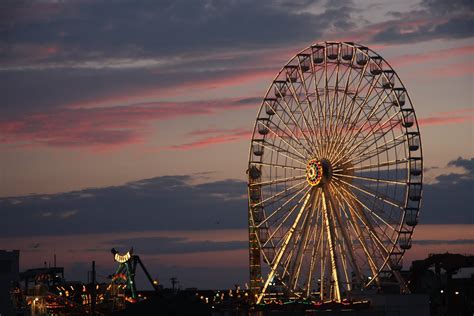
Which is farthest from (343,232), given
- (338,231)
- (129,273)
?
(129,273)

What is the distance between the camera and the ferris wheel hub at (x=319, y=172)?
95188 millimetres

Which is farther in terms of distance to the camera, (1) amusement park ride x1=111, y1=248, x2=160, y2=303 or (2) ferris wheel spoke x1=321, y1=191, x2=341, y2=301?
(1) amusement park ride x1=111, y1=248, x2=160, y2=303

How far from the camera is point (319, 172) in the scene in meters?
95.3

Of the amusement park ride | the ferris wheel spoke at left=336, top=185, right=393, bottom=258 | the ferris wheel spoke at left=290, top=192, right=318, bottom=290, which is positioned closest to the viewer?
the ferris wheel spoke at left=336, top=185, right=393, bottom=258

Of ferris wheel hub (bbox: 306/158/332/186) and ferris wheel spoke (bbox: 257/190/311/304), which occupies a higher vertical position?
ferris wheel hub (bbox: 306/158/332/186)

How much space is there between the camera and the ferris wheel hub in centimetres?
9519

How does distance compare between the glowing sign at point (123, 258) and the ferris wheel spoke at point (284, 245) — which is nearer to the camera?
the ferris wheel spoke at point (284, 245)

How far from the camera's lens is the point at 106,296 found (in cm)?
12594

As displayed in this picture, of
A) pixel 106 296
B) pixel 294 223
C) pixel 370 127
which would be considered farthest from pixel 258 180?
pixel 106 296

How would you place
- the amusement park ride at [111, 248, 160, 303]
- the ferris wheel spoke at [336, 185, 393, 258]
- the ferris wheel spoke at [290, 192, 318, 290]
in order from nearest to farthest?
the ferris wheel spoke at [336, 185, 393, 258] → the ferris wheel spoke at [290, 192, 318, 290] → the amusement park ride at [111, 248, 160, 303]

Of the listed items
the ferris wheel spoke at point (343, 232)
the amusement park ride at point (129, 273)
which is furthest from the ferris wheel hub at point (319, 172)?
the amusement park ride at point (129, 273)

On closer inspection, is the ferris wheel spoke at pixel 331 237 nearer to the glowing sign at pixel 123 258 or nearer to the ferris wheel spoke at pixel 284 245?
the ferris wheel spoke at pixel 284 245

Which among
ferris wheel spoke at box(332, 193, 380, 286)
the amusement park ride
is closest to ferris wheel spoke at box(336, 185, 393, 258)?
ferris wheel spoke at box(332, 193, 380, 286)

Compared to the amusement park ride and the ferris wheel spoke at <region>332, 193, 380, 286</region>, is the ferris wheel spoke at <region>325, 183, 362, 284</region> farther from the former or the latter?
the amusement park ride
